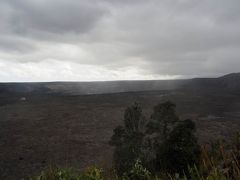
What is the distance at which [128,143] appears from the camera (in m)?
14.0

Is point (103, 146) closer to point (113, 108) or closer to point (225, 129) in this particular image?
point (225, 129)

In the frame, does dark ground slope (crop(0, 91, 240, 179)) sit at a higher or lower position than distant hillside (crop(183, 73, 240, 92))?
lower

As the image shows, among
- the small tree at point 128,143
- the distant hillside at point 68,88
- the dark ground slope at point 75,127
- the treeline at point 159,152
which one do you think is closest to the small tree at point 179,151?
the treeline at point 159,152

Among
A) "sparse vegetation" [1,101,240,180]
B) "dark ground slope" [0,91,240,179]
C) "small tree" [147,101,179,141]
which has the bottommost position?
"dark ground slope" [0,91,240,179]

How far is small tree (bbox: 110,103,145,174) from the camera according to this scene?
13.6 m

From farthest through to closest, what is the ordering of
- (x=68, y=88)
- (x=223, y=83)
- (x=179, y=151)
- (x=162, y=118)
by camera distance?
(x=68, y=88) < (x=223, y=83) < (x=162, y=118) < (x=179, y=151)

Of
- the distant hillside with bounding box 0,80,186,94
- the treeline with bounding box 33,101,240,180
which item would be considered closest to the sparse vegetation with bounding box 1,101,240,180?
the treeline with bounding box 33,101,240,180

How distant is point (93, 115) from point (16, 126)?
9414mm

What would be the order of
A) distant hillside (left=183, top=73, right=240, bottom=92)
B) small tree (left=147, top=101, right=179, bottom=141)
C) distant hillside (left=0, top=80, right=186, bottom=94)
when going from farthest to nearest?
distant hillside (left=0, top=80, right=186, bottom=94) → distant hillside (left=183, top=73, right=240, bottom=92) → small tree (left=147, top=101, right=179, bottom=141)

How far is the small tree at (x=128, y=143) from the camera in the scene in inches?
537

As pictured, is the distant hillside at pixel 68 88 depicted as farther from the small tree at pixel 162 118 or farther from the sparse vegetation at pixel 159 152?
the small tree at pixel 162 118

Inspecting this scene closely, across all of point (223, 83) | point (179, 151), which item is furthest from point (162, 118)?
point (223, 83)

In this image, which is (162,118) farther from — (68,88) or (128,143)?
(68,88)

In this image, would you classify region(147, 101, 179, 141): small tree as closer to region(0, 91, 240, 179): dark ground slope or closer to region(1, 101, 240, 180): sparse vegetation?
region(1, 101, 240, 180): sparse vegetation
